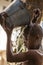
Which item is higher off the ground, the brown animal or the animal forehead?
the animal forehead

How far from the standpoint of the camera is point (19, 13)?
83 cm

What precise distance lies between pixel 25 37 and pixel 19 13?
15cm

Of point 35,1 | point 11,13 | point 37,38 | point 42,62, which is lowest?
point 42,62

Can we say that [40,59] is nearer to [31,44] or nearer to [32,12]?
[31,44]

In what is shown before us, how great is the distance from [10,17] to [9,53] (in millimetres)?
167

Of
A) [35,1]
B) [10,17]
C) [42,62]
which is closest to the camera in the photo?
[10,17]

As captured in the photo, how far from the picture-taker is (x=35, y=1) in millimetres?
1106

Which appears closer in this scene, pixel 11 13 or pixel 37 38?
pixel 11 13

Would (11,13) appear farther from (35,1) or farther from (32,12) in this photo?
(35,1)

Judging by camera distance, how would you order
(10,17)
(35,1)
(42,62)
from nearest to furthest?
(10,17) → (42,62) → (35,1)

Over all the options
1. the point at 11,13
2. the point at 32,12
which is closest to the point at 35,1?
the point at 32,12

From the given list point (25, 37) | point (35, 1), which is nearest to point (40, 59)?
point (25, 37)

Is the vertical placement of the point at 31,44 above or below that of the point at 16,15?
below

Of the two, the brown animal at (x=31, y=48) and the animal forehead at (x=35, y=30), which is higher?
the animal forehead at (x=35, y=30)
